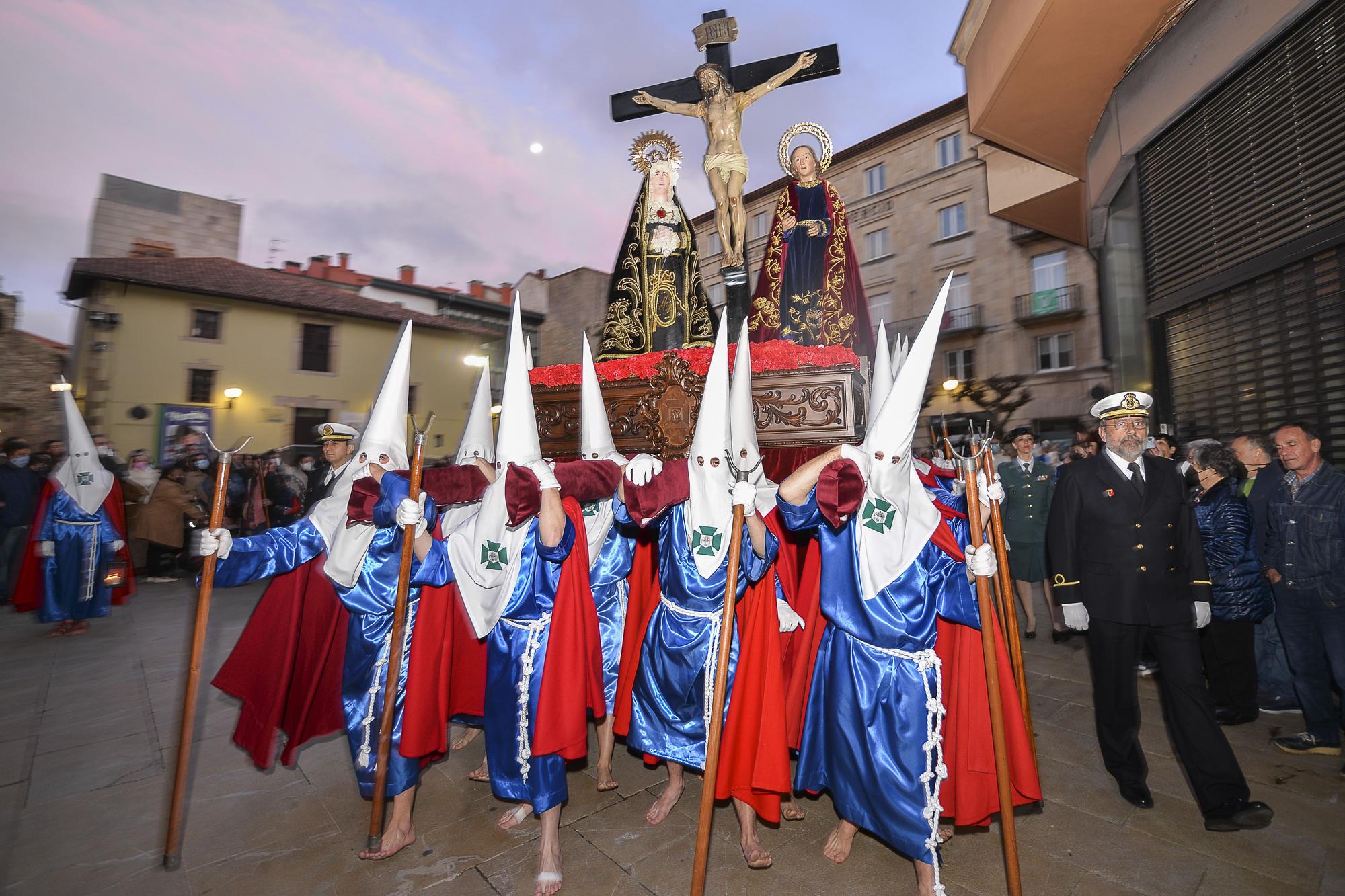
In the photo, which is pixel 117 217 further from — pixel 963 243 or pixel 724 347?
pixel 963 243

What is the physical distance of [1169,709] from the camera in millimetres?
3273

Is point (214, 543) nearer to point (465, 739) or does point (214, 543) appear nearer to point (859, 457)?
point (465, 739)

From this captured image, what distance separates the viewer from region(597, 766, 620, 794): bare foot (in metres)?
3.65

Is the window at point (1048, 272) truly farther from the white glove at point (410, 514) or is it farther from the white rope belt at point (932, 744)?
the white glove at point (410, 514)

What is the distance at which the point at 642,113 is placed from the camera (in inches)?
275

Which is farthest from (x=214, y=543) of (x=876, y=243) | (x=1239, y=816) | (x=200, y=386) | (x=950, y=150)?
(x=950, y=150)

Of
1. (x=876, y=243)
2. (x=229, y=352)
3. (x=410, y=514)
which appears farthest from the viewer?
(x=876, y=243)

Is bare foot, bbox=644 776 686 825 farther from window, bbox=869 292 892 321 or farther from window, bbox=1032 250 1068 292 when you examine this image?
window, bbox=869 292 892 321

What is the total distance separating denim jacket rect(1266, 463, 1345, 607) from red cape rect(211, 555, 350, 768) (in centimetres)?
594

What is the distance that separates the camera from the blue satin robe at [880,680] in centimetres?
270

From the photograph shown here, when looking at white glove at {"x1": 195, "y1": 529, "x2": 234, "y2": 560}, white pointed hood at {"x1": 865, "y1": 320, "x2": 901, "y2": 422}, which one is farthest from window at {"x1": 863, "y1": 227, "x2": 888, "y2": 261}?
white glove at {"x1": 195, "y1": 529, "x2": 234, "y2": 560}

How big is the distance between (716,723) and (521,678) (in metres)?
0.98

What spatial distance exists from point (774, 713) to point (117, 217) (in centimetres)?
2631

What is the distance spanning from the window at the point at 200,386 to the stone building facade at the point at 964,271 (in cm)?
1519
